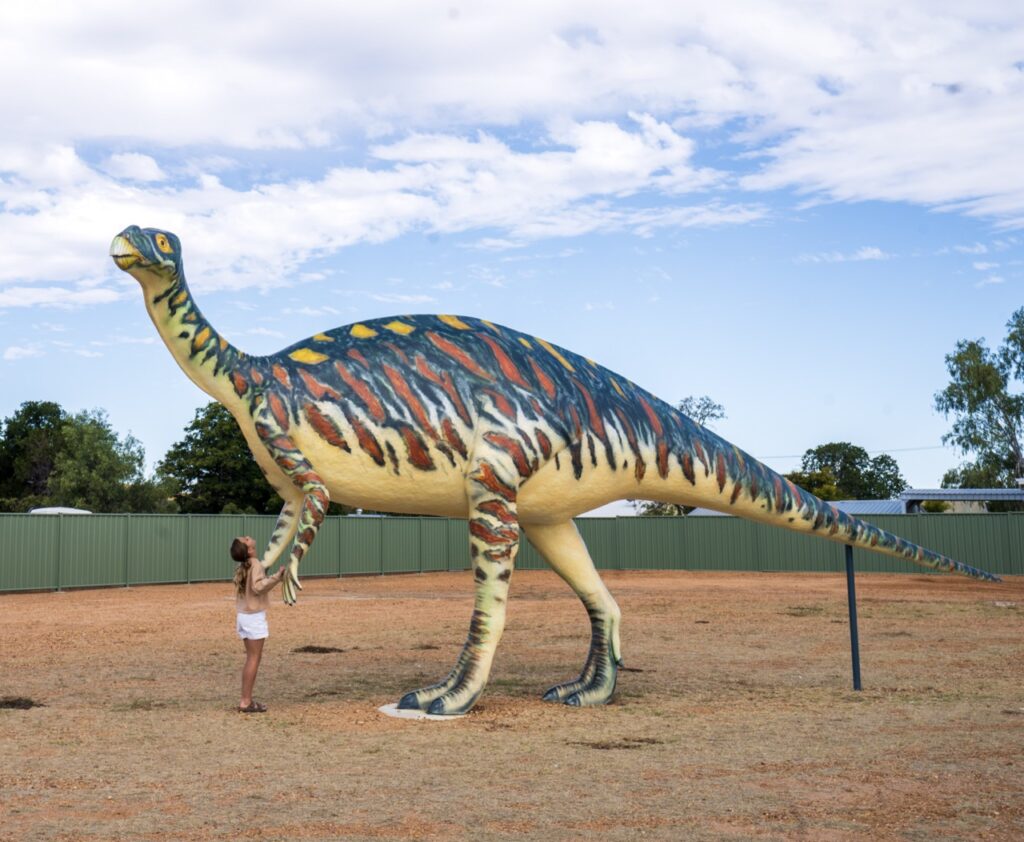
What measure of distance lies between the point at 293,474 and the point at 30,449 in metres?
50.1

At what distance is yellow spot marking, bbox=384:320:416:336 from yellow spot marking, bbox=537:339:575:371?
1178 millimetres

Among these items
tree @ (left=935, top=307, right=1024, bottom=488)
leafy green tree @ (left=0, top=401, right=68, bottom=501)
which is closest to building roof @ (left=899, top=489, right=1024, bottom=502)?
tree @ (left=935, top=307, right=1024, bottom=488)

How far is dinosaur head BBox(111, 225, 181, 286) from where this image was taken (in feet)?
24.7

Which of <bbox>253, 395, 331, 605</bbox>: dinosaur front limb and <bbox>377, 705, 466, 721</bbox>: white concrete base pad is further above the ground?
<bbox>253, 395, 331, 605</bbox>: dinosaur front limb

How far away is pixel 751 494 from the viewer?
9148mm

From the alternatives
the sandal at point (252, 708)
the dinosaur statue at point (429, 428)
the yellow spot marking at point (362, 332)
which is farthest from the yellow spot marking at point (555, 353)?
the sandal at point (252, 708)

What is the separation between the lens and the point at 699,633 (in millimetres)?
15227

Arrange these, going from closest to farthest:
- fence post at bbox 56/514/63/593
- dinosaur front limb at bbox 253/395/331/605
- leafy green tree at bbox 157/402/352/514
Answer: dinosaur front limb at bbox 253/395/331/605 → fence post at bbox 56/514/63/593 → leafy green tree at bbox 157/402/352/514

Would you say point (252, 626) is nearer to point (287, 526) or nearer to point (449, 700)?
point (287, 526)

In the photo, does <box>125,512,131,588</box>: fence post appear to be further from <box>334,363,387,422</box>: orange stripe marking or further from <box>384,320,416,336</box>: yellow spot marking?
<box>334,363,387,422</box>: orange stripe marking

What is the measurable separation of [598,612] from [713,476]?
1511 millimetres

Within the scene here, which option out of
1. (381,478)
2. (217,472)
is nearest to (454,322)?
(381,478)

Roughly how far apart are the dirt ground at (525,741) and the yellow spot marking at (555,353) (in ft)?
9.25

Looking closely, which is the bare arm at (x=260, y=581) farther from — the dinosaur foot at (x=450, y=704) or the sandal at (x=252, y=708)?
the dinosaur foot at (x=450, y=704)
